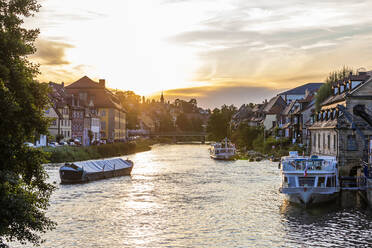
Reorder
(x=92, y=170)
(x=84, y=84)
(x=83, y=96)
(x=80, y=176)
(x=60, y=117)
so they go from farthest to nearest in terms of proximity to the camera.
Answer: (x=84, y=84), (x=83, y=96), (x=60, y=117), (x=92, y=170), (x=80, y=176)

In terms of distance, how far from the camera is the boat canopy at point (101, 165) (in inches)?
1960

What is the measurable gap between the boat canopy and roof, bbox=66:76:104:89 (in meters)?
60.9

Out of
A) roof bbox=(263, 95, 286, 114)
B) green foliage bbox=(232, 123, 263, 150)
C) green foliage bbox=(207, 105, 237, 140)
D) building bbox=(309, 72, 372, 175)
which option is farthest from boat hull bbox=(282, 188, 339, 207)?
green foliage bbox=(207, 105, 237, 140)

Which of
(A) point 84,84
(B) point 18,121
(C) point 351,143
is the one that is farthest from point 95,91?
(B) point 18,121

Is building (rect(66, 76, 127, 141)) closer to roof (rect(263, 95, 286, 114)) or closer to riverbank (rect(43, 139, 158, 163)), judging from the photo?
riverbank (rect(43, 139, 158, 163))

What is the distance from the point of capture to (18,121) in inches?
605

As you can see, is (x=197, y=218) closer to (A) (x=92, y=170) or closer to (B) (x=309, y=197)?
(B) (x=309, y=197)

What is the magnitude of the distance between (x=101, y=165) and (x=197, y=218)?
83.0 feet

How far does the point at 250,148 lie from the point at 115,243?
85.1 metres

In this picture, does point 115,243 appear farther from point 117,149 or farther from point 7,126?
point 117,149

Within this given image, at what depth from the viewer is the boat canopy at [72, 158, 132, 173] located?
163ft

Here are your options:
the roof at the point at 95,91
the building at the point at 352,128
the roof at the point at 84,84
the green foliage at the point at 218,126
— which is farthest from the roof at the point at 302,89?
the building at the point at 352,128

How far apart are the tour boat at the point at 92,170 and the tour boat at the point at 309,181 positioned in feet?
68.5

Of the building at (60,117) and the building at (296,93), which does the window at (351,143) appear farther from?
the building at (296,93)
